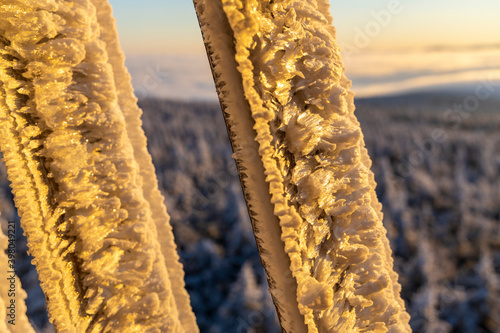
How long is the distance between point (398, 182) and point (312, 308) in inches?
32.1

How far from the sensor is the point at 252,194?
0.49 ft

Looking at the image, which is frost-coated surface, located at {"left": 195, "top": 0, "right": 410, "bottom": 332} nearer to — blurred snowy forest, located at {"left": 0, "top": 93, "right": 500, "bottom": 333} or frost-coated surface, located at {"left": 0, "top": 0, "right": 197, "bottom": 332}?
frost-coated surface, located at {"left": 0, "top": 0, "right": 197, "bottom": 332}

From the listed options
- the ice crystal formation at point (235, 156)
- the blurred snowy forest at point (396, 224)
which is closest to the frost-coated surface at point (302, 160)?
the ice crystal formation at point (235, 156)

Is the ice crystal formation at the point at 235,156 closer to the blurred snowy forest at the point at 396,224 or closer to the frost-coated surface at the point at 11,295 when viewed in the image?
the frost-coated surface at the point at 11,295

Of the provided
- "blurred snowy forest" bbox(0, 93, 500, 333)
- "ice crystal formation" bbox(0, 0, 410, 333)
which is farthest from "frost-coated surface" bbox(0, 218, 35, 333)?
"blurred snowy forest" bbox(0, 93, 500, 333)

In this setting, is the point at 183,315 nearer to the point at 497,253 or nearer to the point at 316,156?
the point at 316,156

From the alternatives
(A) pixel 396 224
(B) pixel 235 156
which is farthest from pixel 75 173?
(A) pixel 396 224

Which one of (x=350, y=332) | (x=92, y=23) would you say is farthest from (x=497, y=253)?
(x=92, y=23)

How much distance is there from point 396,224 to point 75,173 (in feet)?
2.66

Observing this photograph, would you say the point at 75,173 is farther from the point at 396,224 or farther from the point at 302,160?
the point at 396,224

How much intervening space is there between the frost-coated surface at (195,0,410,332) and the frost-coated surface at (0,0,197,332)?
0.05 metres

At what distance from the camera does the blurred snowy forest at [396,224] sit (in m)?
0.66

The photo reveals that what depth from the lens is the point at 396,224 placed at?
0.84 meters

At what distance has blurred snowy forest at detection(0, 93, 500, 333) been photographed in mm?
656
